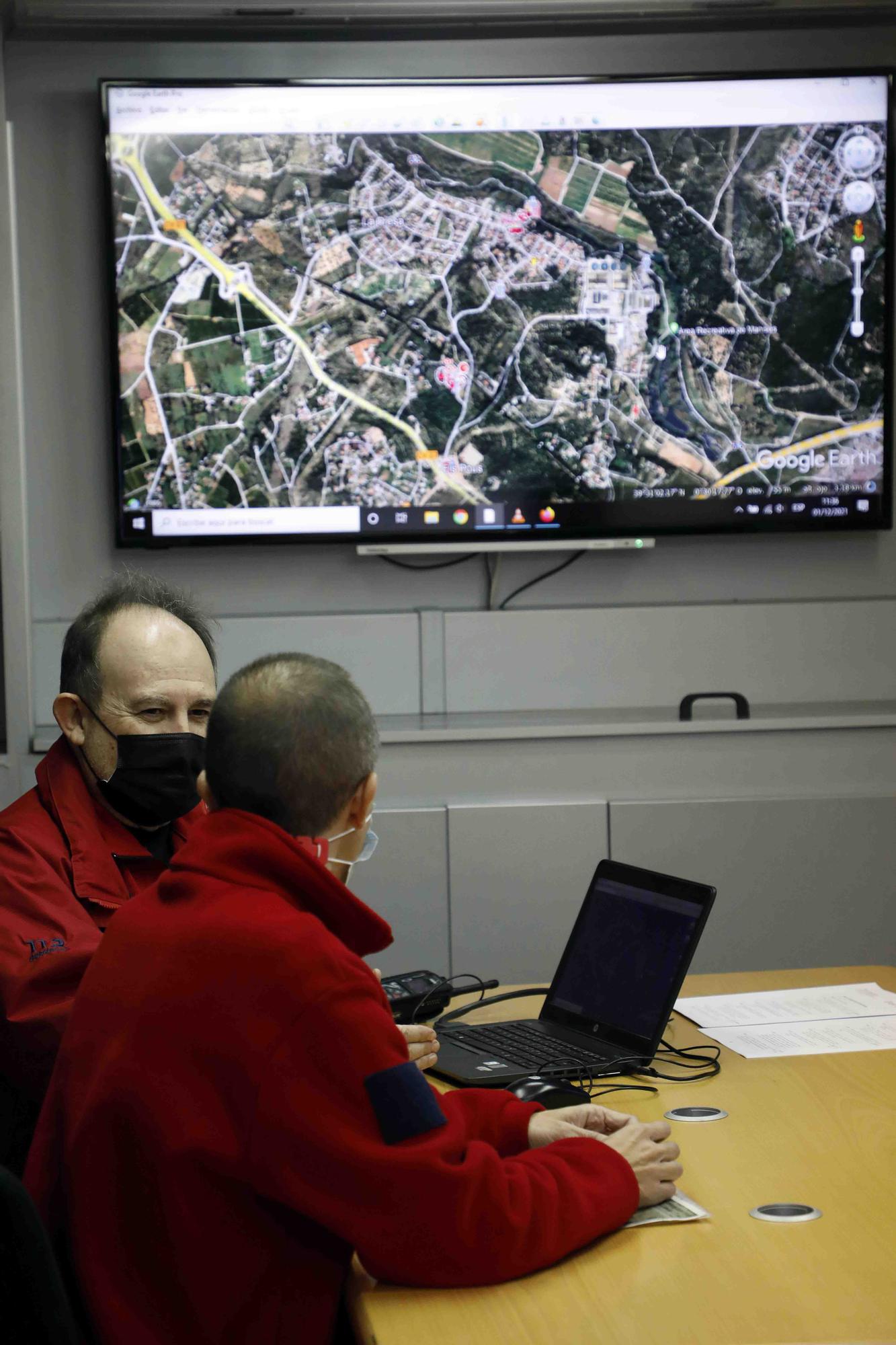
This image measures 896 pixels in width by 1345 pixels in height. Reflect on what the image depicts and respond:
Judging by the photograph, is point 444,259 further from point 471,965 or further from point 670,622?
point 471,965

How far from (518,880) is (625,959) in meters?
1.25

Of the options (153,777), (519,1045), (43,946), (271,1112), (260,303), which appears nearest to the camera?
(271,1112)

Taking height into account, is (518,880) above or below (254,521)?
below

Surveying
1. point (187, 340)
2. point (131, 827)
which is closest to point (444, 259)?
point (187, 340)

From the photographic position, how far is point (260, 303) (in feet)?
10.4

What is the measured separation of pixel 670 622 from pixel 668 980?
1.83 meters

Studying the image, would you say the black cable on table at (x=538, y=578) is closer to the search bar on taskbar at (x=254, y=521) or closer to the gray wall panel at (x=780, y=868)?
the search bar on taskbar at (x=254, y=521)

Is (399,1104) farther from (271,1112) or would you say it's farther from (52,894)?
(52,894)

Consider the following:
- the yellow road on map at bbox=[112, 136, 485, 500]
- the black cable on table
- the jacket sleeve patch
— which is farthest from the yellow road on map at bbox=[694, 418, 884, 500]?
the jacket sleeve patch

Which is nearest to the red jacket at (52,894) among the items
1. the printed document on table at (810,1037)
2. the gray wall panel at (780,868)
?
the printed document on table at (810,1037)

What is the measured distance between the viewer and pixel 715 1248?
41.4 inches

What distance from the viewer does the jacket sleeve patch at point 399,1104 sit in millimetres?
1007

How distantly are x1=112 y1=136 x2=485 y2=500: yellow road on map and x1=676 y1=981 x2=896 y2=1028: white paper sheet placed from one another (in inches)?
66.4

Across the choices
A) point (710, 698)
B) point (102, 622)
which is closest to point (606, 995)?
point (102, 622)
